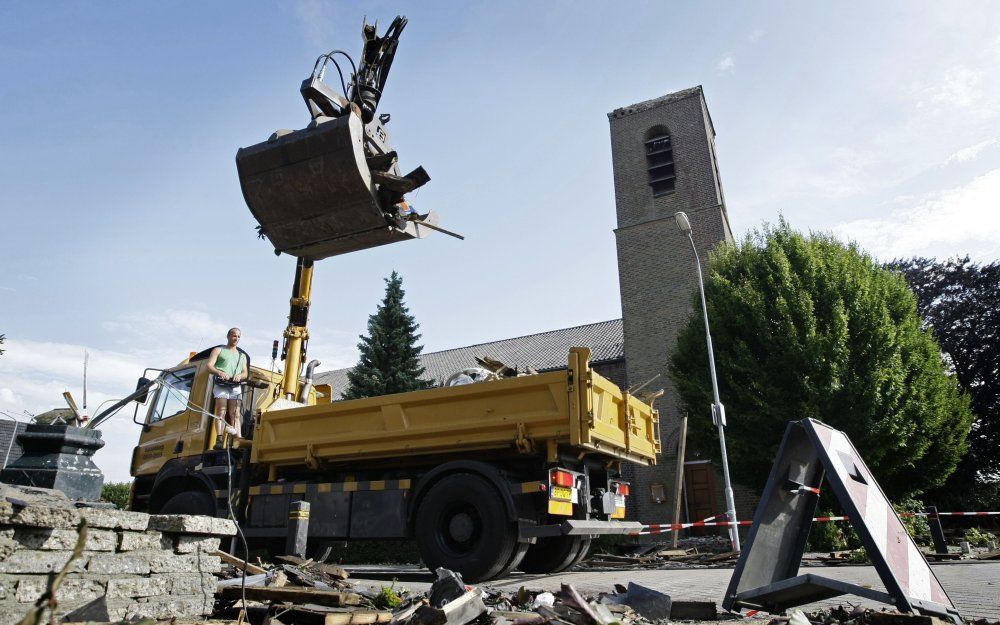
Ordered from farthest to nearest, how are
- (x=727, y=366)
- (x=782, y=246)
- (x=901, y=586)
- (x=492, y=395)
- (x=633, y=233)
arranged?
(x=633, y=233) → (x=782, y=246) → (x=727, y=366) → (x=492, y=395) → (x=901, y=586)

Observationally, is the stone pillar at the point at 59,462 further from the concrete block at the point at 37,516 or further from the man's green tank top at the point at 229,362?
the man's green tank top at the point at 229,362

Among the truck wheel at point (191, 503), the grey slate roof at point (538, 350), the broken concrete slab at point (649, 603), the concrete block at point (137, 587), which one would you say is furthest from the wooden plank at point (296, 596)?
the grey slate roof at point (538, 350)

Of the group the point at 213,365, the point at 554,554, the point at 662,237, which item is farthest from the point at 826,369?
the point at 213,365

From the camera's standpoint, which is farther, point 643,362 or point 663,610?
point 643,362

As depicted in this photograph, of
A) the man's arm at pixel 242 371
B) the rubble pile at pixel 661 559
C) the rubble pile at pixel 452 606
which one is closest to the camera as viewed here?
the rubble pile at pixel 452 606

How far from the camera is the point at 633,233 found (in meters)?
24.1

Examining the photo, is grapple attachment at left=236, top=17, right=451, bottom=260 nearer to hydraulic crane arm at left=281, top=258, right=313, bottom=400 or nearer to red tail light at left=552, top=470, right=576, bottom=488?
hydraulic crane arm at left=281, top=258, right=313, bottom=400

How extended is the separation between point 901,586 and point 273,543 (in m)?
7.11

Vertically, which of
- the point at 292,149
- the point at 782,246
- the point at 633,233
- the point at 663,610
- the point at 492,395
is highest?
the point at 633,233

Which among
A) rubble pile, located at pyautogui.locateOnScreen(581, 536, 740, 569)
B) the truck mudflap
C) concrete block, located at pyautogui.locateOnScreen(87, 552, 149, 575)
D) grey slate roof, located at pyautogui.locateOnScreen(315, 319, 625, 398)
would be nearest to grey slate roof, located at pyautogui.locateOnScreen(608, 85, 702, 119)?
grey slate roof, located at pyautogui.locateOnScreen(315, 319, 625, 398)

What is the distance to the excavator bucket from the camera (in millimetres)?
8375

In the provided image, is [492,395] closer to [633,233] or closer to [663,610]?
[663,610]

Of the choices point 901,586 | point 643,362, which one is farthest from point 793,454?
point 643,362

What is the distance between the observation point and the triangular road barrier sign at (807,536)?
350 cm
